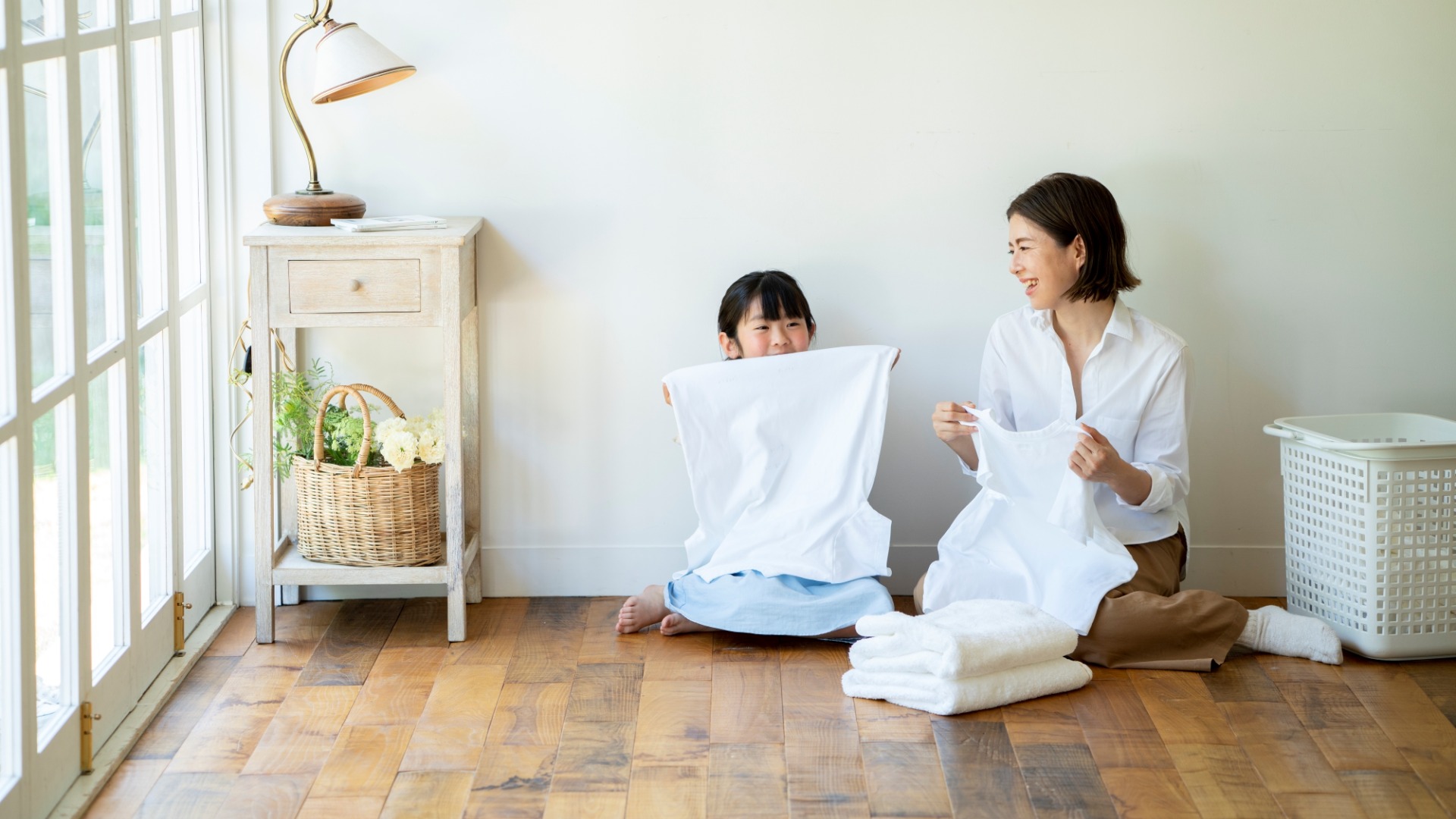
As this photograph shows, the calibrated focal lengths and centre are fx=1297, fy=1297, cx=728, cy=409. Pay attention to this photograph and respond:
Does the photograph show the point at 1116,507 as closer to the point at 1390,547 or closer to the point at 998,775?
the point at 1390,547

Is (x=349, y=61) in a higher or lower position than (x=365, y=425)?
higher

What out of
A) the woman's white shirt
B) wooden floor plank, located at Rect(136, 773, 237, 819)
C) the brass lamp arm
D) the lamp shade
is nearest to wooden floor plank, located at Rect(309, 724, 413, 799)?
wooden floor plank, located at Rect(136, 773, 237, 819)

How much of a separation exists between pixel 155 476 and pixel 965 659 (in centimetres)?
159

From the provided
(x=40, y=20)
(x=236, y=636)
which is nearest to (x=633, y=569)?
(x=236, y=636)

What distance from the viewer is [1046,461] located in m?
2.62

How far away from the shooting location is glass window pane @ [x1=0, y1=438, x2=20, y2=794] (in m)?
1.84

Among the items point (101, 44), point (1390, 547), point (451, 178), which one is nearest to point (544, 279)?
point (451, 178)

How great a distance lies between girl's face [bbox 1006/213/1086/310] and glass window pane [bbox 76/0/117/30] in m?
1.76

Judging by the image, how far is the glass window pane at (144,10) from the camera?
8.00ft

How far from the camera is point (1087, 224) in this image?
8.68 ft

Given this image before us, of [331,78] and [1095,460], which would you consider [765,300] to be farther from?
[331,78]

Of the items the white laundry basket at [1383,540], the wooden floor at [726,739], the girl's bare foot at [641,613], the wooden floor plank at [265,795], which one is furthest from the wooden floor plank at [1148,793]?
the wooden floor plank at [265,795]

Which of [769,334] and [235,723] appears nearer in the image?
[235,723]

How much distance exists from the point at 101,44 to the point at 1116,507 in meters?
2.11
